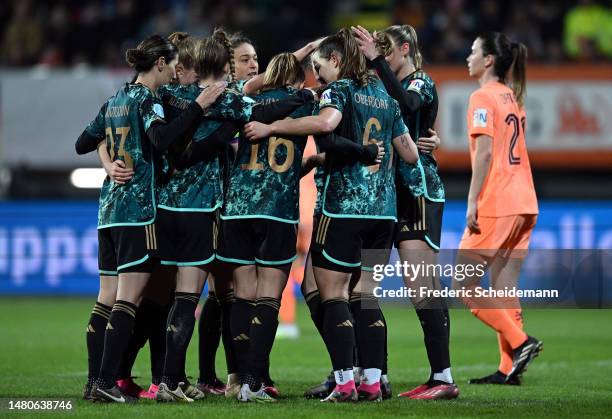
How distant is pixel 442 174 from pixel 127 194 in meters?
10.5

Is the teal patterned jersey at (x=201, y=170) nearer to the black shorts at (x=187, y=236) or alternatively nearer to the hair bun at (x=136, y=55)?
the black shorts at (x=187, y=236)

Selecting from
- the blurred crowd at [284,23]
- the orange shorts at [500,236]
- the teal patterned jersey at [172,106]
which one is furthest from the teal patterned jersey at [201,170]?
the blurred crowd at [284,23]

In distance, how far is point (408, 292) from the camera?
7.06 metres

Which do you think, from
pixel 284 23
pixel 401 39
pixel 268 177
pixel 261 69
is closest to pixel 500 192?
pixel 401 39

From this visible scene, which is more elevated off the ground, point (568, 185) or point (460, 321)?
point (568, 185)

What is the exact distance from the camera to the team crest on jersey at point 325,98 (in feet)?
21.3

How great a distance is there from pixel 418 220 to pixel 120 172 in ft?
6.28

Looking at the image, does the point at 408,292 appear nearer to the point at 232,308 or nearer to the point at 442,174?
the point at 232,308

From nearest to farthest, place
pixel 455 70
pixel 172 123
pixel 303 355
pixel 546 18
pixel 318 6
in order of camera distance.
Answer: pixel 172 123
pixel 303 355
pixel 455 70
pixel 546 18
pixel 318 6

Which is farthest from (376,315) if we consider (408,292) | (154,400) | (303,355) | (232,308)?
(303,355)

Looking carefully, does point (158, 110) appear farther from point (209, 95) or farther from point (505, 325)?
point (505, 325)

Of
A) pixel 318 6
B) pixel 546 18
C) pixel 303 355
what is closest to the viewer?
pixel 303 355

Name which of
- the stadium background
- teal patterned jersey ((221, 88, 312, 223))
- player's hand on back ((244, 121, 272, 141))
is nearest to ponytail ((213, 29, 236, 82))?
teal patterned jersey ((221, 88, 312, 223))

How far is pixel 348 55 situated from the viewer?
6.65 metres
